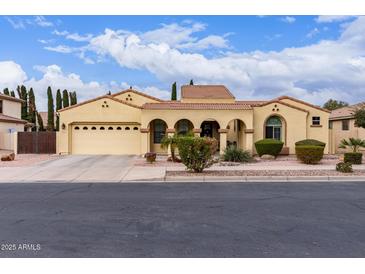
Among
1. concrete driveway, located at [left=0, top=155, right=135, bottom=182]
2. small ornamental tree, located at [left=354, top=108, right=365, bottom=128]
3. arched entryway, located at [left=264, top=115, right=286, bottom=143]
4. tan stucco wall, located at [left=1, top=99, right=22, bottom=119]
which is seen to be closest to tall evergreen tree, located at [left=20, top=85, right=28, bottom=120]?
tan stucco wall, located at [left=1, top=99, right=22, bottom=119]

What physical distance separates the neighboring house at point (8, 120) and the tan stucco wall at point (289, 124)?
841 inches

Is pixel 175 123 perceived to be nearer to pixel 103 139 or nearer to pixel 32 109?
pixel 103 139

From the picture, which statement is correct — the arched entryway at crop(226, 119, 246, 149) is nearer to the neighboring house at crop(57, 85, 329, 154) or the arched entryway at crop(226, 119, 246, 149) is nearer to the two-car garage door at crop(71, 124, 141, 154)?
the neighboring house at crop(57, 85, 329, 154)

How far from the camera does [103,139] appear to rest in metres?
26.8

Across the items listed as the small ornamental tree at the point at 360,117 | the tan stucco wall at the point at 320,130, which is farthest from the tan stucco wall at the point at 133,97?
the small ornamental tree at the point at 360,117

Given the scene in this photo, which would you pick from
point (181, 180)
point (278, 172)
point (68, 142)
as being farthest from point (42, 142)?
point (278, 172)

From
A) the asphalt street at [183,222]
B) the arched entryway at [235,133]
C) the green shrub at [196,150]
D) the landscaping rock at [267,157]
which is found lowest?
the asphalt street at [183,222]

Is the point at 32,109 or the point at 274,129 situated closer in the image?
the point at 274,129

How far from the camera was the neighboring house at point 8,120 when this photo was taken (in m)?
32.6

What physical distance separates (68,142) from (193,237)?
2200 cm

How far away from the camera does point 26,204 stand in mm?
9367

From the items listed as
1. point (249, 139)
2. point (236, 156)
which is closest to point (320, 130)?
point (249, 139)

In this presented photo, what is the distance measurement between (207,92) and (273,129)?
830cm

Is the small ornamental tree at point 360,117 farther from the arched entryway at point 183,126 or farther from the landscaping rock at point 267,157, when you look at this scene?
the arched entryway at point 183,126
